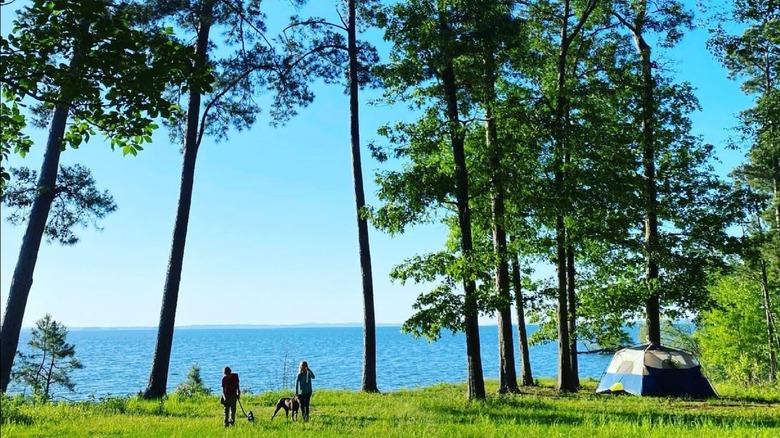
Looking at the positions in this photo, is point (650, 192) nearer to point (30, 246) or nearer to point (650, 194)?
point (650, 194)

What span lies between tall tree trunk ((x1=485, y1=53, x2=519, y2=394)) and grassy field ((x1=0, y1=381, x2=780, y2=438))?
2.86 ft

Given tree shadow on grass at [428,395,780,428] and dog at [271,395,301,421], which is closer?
tree shadow on grass at [428,395,780,428]

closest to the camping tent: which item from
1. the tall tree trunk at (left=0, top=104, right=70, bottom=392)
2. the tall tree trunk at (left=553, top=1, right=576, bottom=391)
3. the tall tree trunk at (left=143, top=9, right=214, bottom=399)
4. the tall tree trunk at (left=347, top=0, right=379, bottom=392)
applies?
the tall tree trunk at (left=553, top=1, right=576, bottom=391)

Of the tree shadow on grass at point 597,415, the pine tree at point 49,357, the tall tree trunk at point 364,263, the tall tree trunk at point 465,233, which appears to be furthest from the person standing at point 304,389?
the pine tree at point 49,357

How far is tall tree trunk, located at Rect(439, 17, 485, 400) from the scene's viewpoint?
15.8m

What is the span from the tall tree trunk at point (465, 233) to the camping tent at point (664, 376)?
5.84 m

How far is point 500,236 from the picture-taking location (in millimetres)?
18578

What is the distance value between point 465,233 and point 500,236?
238 centimetres

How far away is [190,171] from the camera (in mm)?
19281

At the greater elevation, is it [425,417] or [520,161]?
[520,161]

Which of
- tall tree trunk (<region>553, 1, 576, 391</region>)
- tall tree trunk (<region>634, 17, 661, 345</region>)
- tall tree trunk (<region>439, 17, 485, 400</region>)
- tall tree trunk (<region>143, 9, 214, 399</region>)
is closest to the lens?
tall tree trunk (<region>439, 17, 485, 400</region>)

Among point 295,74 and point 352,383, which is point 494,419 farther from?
point 352,383

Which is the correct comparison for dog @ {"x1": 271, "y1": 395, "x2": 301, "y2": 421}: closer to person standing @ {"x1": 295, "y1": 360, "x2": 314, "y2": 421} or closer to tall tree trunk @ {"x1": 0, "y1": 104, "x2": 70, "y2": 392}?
person standing @ {"x1": 295, "y1": 360, "x2": 314, "y2": 421}

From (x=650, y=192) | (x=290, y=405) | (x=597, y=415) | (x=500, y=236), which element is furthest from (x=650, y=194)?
(x=290, y=405)
